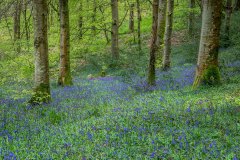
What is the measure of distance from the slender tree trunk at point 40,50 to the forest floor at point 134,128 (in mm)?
810

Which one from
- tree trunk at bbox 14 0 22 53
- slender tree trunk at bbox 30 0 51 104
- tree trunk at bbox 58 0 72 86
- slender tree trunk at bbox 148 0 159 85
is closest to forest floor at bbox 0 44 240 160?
slender tree trunk at bbox 30 0 51 104

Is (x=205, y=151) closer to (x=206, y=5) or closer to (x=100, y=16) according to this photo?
(x=206, y=5)

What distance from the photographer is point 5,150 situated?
19.6 feet

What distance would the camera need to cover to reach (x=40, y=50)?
11.4m

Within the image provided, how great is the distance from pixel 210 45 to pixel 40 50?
6078 mm

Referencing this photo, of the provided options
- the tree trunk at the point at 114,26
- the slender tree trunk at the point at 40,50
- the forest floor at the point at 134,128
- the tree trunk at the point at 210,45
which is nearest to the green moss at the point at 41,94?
the slender tree trunk at the point at 40,50

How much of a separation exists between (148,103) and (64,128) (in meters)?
2.78

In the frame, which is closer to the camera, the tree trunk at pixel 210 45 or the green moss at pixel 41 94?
the tree trunk at pixel 210 45

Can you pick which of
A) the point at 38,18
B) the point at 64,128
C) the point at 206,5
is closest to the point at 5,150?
the point at 64,128

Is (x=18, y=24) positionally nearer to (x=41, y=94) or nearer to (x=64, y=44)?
(x=64, y=44)

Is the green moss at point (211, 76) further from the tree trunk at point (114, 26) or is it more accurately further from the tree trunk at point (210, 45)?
the tree trunk at point (114, 26)

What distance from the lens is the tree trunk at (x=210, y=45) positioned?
10.7 meters

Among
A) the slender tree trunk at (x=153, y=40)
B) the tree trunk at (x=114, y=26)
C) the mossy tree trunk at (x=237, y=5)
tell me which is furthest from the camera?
the mossy tree trunk at (x=237, y=5)

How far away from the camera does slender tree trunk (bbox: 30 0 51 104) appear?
11.2 meters
